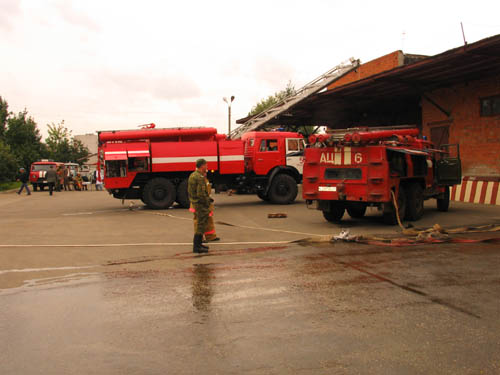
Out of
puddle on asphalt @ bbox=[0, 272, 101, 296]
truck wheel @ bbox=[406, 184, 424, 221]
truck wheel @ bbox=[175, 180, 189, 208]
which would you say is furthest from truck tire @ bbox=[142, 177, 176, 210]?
puddle on asphalt @ bbox=[0, 272, 101, 296]

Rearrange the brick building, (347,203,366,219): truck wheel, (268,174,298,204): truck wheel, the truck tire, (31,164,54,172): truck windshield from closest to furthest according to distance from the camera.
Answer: (347,203,366,219): truck wheel → the brick building → the truck tire → (268,174,298,204): truck wheel → (31,164,54,172): truck windshield

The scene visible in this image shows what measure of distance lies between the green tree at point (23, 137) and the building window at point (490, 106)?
130 ft

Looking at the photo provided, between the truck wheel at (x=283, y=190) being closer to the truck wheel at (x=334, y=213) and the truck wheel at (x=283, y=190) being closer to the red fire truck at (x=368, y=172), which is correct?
the red fire truck at (x=368, y=172)

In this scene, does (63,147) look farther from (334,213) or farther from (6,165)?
(334,213)

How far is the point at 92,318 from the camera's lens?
4582 millimetres

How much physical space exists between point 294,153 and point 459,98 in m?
7.38

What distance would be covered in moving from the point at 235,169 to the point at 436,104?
31.4ft

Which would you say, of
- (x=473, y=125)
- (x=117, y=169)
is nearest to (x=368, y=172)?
(x=117, y=169)

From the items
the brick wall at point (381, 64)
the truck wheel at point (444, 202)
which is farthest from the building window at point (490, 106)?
the brick wall at point (381, 64)

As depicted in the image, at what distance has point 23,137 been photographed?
45.7 meters

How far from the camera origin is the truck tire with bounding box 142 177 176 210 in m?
16.7

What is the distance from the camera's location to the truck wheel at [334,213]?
11938mm

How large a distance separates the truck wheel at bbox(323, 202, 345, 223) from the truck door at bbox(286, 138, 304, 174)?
239 inches

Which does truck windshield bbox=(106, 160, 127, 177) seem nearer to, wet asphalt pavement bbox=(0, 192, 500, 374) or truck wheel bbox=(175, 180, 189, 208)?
truck wheel bbox=(175, 180, 189, 208)
